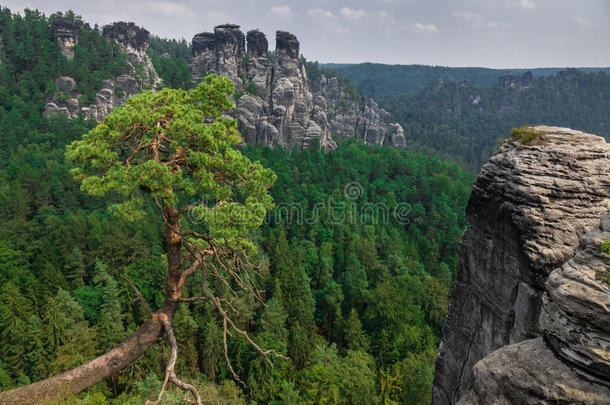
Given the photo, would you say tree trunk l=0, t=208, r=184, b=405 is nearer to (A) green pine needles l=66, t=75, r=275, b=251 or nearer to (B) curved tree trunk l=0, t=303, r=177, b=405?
(B) curved tree trunk l=0, t=303, r=177, b=405

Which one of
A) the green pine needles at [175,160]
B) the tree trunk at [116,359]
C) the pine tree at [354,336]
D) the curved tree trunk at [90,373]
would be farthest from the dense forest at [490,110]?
the curved tree trunk at [90,373]

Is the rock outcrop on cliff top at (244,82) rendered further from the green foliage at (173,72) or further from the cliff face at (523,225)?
the cliff face at (523,225)

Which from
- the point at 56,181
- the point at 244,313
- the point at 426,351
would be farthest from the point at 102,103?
the point at 426,351

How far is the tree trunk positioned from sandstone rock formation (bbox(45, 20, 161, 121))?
75619 mm

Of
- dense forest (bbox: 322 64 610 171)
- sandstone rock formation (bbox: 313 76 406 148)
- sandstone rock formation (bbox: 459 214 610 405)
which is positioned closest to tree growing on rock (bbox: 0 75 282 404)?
sandstone rock formation (bbox: 459 214 610 405)

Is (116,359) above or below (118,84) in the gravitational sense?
below

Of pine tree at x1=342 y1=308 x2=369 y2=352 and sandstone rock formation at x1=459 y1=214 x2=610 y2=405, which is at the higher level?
sandstone rock formation at x1=459 y1=214 x2=610 y2=405

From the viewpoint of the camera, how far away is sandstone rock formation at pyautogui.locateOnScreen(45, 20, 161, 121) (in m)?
73.0

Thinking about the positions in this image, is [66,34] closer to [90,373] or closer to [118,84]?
[118,84]

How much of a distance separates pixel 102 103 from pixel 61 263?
54.5 meters

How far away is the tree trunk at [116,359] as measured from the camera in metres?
6.95

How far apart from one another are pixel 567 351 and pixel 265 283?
3201cm

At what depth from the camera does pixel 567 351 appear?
573 centimetres

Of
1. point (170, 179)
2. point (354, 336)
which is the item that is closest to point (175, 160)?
point (170, 179)
